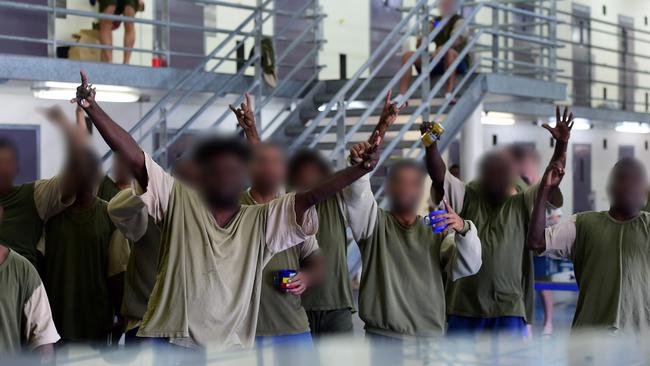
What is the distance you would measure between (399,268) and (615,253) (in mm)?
1065

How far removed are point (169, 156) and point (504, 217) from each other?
706 cm

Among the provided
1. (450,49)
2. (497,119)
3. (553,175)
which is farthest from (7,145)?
(497,119)

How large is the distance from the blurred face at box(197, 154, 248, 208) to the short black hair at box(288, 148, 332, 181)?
1631mm

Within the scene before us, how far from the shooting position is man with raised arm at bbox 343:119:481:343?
530 cm

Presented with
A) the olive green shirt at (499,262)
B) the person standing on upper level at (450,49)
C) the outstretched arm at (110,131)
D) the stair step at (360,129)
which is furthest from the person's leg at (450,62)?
the outstretched arm at (110,131)

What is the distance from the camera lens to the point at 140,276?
4957 mm

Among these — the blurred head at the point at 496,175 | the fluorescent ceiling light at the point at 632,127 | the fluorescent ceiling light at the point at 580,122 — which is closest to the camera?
the blurred head at the point at 496,175

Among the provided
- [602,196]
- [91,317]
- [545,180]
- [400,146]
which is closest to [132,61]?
[400,146]

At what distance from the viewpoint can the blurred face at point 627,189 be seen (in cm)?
512

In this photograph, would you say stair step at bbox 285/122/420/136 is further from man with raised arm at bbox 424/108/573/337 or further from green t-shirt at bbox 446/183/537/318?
green t-shirt at bbox 446/183/537/318

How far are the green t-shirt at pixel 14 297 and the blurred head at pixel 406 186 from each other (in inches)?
80.5

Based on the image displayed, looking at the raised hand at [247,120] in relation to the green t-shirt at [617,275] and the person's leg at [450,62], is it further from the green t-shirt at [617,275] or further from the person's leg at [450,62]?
the person's leg at [450,62]

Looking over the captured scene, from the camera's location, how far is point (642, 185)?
5.17 metres

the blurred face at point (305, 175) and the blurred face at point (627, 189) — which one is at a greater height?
the blurred face at point (305, 175)
